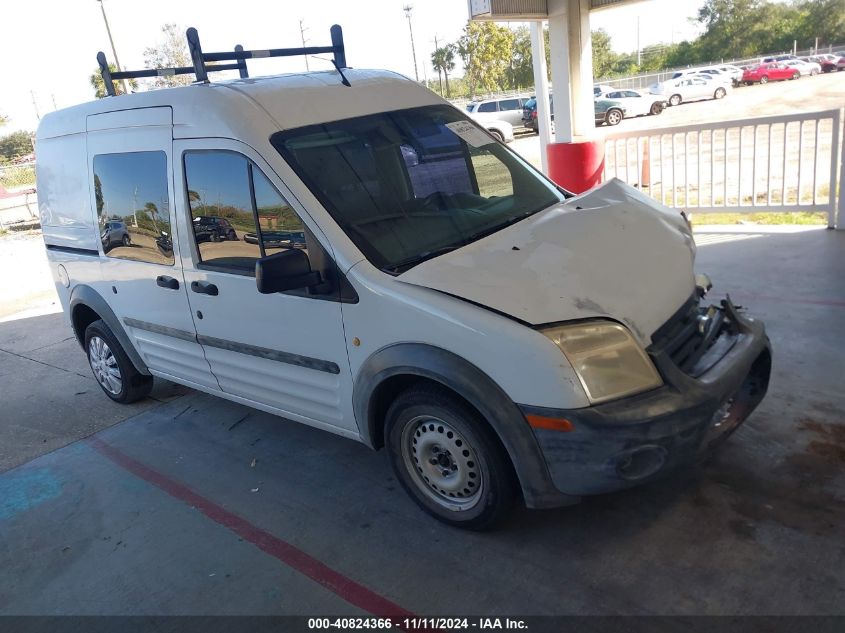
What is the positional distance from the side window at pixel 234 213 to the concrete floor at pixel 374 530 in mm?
1372

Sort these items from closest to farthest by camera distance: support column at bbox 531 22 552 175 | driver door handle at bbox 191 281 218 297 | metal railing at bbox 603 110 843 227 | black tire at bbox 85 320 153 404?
1. driver door handle at bbox 191 281 218 297
2. black tire at bbox 85 320 153 404
3. metal railing at bbox 603 110 843 227
4. support column at bbox 531 22 552 175

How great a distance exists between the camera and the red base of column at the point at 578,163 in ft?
27.3

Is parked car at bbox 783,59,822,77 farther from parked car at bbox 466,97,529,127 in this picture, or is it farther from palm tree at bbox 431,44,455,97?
palm tree at bbox 431,44,455,97

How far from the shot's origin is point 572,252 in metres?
3.13

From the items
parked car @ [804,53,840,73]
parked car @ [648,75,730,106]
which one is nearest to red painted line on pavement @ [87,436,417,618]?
parked car @ [648,75,730,106]

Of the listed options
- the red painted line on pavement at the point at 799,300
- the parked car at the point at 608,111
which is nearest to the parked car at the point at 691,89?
the parked car at the point at 608,111

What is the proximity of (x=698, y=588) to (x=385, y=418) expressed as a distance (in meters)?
1.58

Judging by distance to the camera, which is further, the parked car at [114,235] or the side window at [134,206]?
the parked car at [114,235]

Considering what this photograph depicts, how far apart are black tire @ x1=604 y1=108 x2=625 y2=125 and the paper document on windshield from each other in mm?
27807

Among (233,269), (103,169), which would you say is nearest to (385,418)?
(233,269)

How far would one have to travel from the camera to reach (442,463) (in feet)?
10.6

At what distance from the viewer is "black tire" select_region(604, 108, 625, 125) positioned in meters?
29.8

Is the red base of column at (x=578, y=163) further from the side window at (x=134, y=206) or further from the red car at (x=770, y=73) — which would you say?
the red car at (x=770, y=73)

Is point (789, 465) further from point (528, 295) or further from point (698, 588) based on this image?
point (528, 295)
